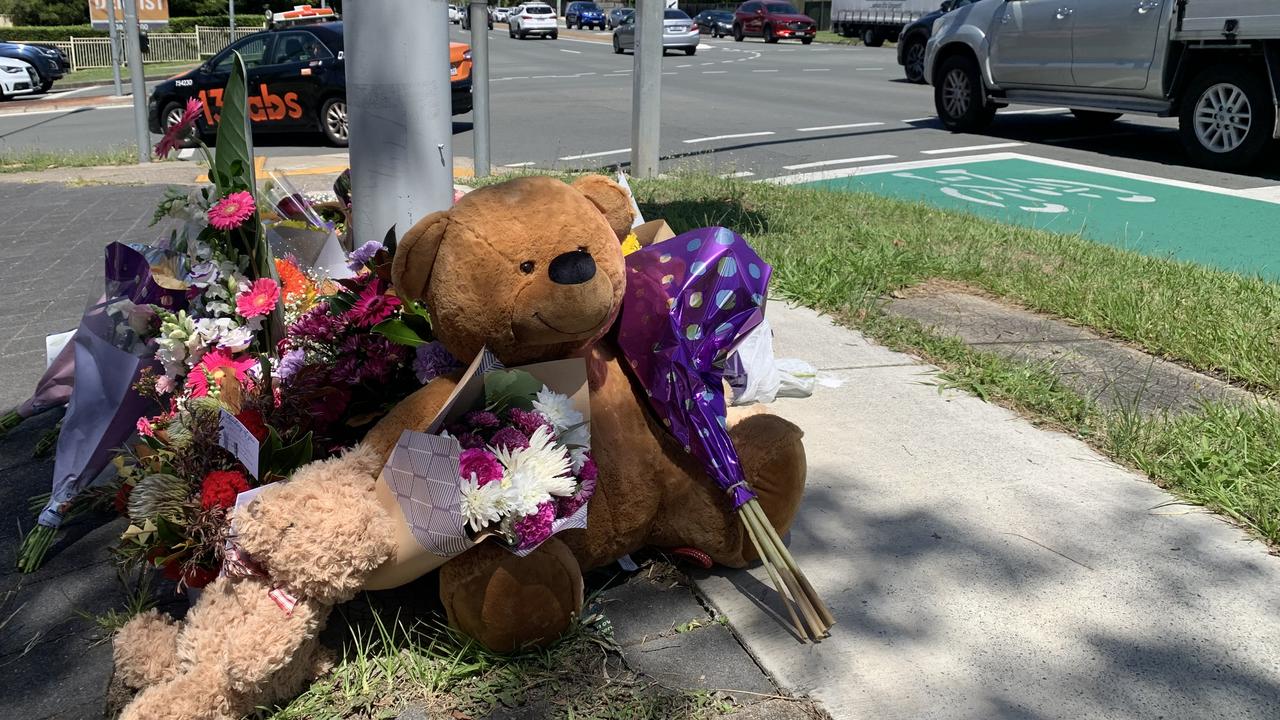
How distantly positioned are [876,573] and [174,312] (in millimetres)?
2241

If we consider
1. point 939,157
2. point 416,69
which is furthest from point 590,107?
point 416,69

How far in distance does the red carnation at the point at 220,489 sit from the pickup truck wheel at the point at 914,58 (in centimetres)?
1892

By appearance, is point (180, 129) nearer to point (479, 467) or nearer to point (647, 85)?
point (479, 467)

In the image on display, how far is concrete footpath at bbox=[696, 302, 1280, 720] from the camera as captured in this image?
7.98 feet

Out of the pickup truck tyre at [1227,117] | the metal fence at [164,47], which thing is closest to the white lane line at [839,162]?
the pickup truck tyre at [1227,117]

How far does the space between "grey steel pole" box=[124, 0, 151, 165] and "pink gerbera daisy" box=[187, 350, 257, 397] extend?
28.6 feet

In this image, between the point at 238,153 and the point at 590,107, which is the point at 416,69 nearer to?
the point at 238,153

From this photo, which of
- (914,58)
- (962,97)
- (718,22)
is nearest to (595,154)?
(962,97)

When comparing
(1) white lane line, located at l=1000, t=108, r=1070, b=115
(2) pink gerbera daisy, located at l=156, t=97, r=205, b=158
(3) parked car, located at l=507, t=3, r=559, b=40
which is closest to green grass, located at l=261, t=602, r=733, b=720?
(2) pink gerbera daisy, located at l=156, t=97, r=205, b=158

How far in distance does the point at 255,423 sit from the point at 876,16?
112 ft

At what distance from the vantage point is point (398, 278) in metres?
2.53

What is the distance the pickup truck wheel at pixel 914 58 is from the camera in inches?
768

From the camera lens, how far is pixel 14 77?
22.0 metres

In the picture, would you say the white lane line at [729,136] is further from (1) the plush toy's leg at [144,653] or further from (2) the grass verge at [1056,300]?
(1) the plush toy's leg at [144,653]
